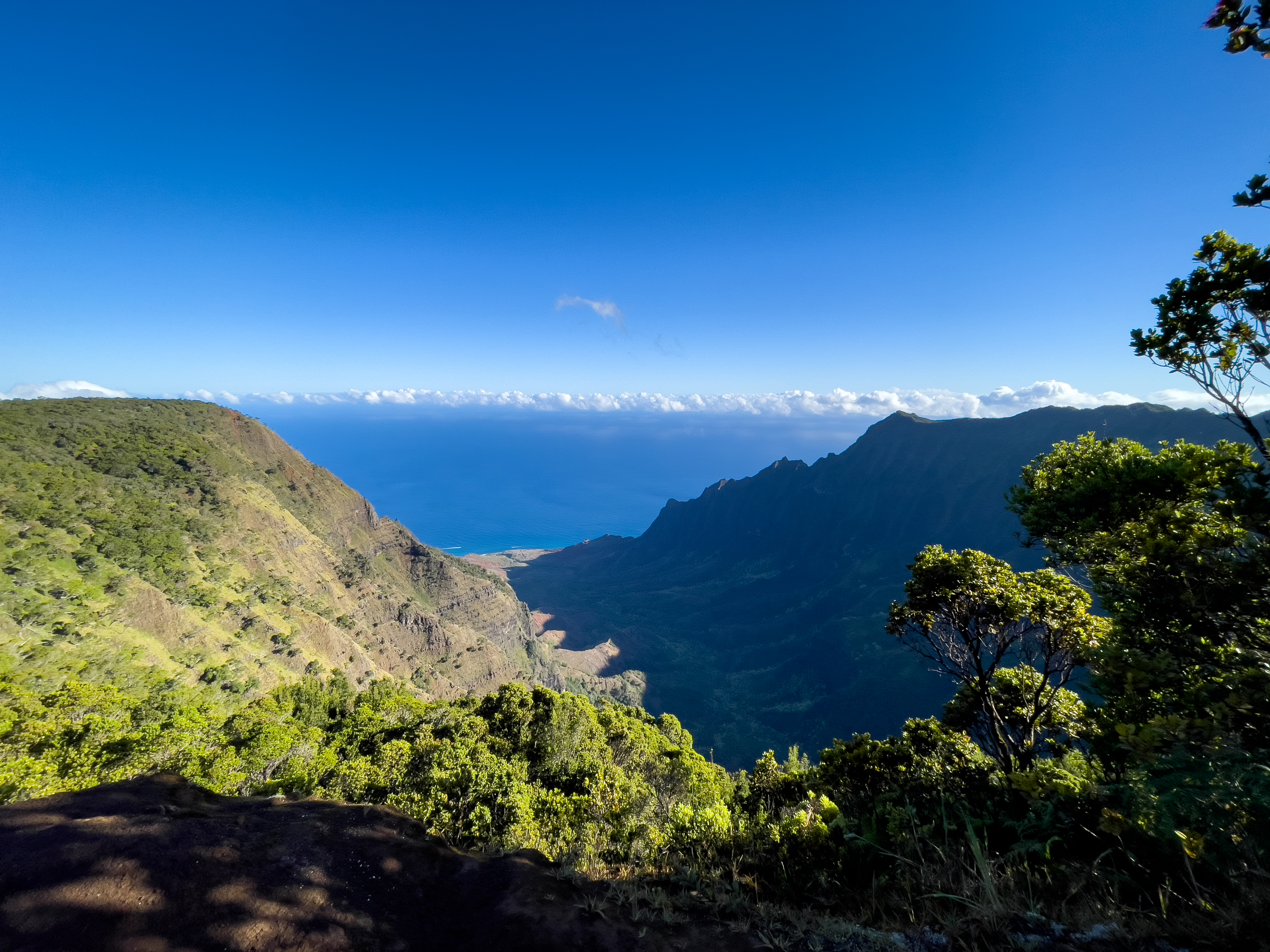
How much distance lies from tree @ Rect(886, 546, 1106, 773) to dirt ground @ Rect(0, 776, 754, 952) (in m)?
8.08

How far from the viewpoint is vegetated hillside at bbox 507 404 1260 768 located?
3524 inches

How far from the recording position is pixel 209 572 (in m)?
51.3

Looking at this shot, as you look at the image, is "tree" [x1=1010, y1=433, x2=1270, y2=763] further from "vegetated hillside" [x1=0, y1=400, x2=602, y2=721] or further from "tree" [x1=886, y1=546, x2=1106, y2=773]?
"vegetated hillside" [x1=0, y1=400, x2=602, y2=721]

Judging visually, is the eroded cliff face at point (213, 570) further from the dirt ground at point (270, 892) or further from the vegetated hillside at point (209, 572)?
the dirt ground at point (270, 892)

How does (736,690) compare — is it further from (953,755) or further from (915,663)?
(953,755)

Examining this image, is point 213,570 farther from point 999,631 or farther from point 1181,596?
point 1181,596

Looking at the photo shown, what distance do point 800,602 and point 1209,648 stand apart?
133222 millimetres

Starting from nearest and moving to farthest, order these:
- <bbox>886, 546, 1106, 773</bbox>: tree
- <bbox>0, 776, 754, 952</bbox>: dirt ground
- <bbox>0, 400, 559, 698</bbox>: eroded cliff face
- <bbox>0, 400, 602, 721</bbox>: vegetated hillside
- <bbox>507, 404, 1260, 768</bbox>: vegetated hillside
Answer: <bbox>0, 776, 754, 952</bbox>: dirt ground → <bbox>886, 546, 1106, 773</bbox>: tree → <bbox>0, 400, 602, 721</bbox>: vegetated hillside → <bbox>0, 400, 559, 698</bbox>: eroded cliff face → <bbox>507, 404, 1260, 768</bbox>: vegetated hillside

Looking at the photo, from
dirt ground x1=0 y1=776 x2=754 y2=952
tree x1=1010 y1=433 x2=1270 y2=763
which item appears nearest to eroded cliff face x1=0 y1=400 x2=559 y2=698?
dirt ground x1=0 y1=776 x2=754 y2=952

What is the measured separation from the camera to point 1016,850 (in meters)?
5.03

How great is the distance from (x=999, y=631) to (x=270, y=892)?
13212 mm

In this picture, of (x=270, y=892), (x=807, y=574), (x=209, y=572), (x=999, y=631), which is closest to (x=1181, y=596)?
(x=999, y=631)

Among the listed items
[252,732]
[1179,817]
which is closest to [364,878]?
[1179,817]

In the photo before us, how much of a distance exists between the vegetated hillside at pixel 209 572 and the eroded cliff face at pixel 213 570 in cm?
21
